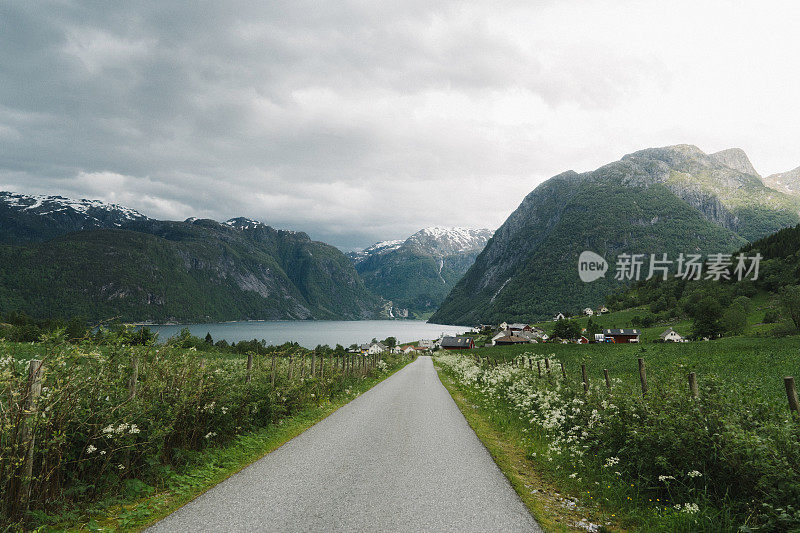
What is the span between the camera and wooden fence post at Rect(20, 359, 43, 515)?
4.71 metres

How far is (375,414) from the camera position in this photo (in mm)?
14688

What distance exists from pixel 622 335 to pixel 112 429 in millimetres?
124703

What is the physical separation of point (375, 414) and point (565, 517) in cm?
976

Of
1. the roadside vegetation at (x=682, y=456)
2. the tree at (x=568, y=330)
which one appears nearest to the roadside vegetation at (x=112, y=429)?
the roadside vegetation at (x=682, y=456)

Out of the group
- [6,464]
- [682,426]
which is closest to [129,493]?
[6,464]

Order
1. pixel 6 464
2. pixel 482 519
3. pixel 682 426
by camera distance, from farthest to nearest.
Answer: pixel 682 426
pixel 482 519
pixel 6 464

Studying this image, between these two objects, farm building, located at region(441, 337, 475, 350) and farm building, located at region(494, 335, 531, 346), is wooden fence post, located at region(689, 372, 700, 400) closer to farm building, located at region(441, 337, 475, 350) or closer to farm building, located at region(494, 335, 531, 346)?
farm building, located at region(441, 337, 475, 350)

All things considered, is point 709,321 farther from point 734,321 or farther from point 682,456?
point 682,456

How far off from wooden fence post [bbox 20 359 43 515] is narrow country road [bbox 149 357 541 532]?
1669mm

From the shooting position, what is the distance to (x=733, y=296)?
96375 mm

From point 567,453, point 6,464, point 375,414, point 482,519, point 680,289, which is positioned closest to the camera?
point 6,464

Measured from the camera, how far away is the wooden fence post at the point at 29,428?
4707mm

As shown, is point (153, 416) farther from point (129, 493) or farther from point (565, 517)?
point (565, 517)

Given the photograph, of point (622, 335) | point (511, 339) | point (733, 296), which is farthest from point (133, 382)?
point (733, 296)
